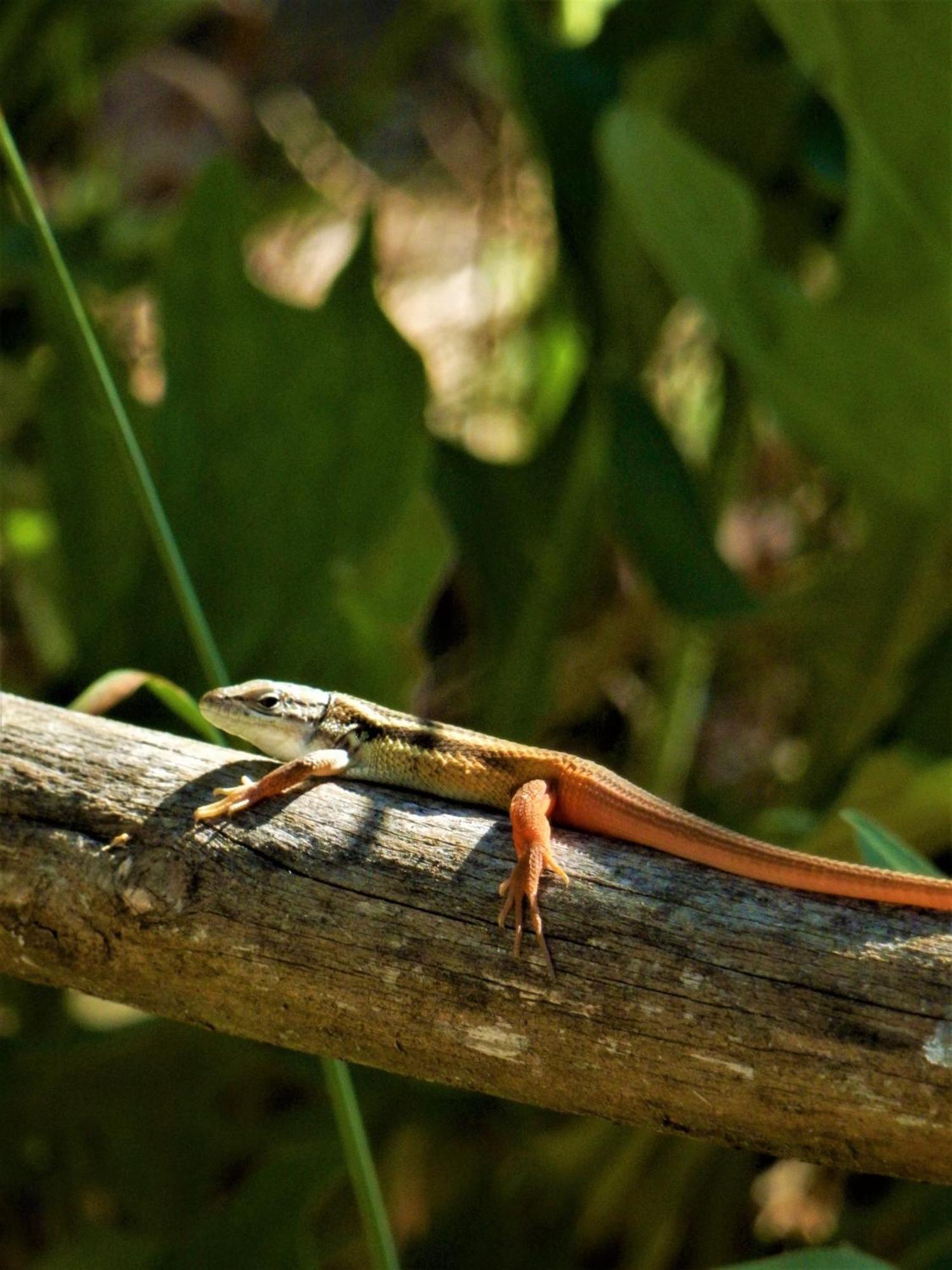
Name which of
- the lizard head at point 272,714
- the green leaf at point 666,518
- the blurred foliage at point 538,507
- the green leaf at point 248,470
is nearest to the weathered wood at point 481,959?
the lizard head at point 272,714

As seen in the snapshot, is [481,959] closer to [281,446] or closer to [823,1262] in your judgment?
[823,1262]

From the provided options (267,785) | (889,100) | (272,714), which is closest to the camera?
(267,785)

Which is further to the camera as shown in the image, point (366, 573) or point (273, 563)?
point (366, 573)

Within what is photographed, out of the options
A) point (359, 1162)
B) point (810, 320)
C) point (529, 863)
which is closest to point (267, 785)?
point (529, 863)

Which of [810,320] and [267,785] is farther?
[810,320]

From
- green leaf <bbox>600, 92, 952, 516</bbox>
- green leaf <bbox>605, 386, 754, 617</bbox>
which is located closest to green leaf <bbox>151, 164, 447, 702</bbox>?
green leaf <bbox>605, 386, 754, 617</bbox>

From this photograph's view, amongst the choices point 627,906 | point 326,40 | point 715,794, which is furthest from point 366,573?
point 326,40

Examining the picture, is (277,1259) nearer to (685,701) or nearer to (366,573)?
(366,573)
